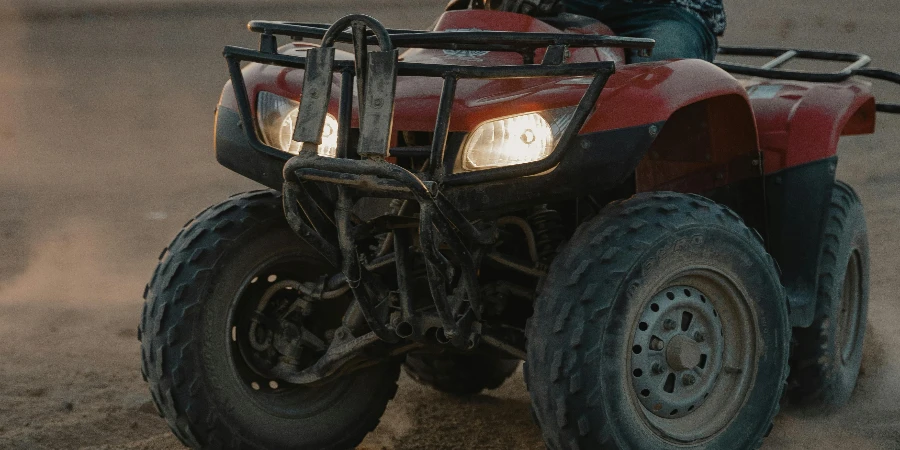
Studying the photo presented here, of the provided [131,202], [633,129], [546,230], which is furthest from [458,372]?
[131,202]

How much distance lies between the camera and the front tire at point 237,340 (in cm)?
383

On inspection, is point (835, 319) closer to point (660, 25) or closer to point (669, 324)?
point (660, 25)

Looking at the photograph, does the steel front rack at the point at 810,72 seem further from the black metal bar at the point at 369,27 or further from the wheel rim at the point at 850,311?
the black metal bar at the point at 369,27

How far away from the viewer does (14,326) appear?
6.00 metres

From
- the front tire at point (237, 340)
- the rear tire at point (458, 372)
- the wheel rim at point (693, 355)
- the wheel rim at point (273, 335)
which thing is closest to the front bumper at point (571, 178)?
the wheel rim at point (693, 355)

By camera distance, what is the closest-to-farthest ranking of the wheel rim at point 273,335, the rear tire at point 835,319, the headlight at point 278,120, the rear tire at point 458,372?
1. the headlight at point 278,120
2. the wheel rim at point 273,335
3. the rear tire at point 835,319
4. the rear tire at point 458,372

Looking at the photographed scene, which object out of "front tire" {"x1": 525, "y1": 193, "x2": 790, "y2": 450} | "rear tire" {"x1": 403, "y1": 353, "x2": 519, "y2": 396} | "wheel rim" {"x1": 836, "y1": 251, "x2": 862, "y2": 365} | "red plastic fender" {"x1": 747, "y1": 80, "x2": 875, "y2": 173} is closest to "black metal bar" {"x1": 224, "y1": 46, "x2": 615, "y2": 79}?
"front tire" {"x1": 525, "y1": 193, "x2": 790, "y2": 450}

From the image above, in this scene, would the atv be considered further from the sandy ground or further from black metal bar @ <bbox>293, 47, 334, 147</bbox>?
the sandy ground

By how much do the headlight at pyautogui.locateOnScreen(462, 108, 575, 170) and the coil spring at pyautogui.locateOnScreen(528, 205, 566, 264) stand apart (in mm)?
489

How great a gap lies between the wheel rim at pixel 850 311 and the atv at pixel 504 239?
0.47 meters

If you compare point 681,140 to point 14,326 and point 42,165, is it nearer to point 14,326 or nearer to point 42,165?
point 14,326

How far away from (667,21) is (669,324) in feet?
4.52

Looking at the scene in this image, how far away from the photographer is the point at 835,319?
470 cm

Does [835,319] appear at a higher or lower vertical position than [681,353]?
lower
